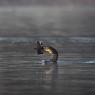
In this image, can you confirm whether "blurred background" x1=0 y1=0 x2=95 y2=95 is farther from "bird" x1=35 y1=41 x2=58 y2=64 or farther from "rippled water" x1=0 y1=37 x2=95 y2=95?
"bird" x1=35 y1=41 x2=58 y2=64

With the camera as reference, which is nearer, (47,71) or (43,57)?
(47,71)

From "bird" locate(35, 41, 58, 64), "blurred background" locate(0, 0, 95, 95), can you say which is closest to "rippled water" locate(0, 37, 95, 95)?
"blurred background" locate(0, 0, 95, 95)

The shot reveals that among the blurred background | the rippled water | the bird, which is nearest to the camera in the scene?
the rippled water

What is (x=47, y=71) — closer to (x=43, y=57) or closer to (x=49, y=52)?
(x=49, y=52)

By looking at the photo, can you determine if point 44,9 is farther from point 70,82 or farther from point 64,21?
point 70,82

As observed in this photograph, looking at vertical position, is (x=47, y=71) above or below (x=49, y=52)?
below

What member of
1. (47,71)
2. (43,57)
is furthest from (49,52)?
(47,71)

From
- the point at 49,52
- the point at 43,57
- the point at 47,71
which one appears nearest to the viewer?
the point at 47,71

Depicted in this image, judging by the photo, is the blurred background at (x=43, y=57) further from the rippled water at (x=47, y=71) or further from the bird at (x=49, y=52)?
the bird at (x=49, y=52)

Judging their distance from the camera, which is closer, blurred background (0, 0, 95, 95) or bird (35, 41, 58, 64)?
blurred background (0, 0, 95, 95)

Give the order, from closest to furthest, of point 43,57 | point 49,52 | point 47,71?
point 47,71 < point 49,52 < point 43,57

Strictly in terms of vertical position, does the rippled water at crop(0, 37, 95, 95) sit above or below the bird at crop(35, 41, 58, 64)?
below

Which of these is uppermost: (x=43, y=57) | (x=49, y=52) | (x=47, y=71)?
(x=49, y=52)

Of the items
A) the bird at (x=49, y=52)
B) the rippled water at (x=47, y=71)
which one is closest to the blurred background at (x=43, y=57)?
the rippled water at (x=47, y=71)
